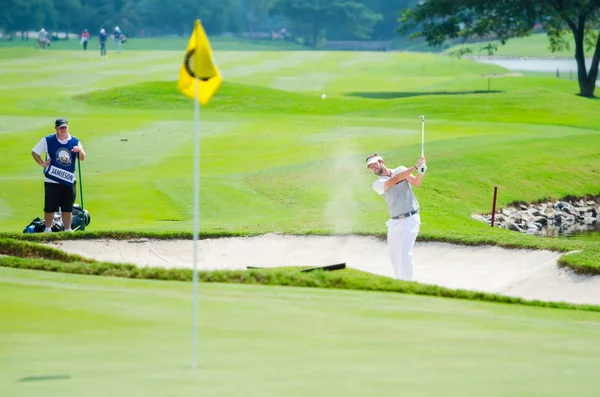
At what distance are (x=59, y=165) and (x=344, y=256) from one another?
4683 mm

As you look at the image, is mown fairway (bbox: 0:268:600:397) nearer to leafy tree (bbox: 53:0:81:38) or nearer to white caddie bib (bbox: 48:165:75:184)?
white caddie bib (bbox: 48:165:75:184)

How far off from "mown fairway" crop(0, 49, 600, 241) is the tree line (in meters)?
72.2

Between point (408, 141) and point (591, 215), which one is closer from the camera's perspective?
point (591, 215)

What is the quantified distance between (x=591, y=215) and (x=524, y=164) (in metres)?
2.45

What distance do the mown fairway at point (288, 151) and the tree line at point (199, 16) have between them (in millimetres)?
72205

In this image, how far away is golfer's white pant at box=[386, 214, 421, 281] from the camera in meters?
15.4

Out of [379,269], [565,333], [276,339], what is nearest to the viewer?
[276,339]

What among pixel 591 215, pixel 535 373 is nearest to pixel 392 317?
pixel 535 373

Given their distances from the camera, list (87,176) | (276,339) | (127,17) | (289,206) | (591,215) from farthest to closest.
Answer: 1. (127,17)
2. (591,215)
3. (87,176)
4. (289,206)
5. (276,339)

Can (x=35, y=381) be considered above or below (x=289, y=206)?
above

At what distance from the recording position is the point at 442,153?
3112 centimetres

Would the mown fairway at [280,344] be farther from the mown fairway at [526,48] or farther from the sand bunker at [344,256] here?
the mown fairway at [526,48]

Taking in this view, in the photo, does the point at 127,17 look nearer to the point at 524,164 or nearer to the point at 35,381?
the point at 524,164

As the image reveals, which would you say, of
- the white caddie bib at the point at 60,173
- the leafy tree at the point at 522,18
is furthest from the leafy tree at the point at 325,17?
the white caddie bib at the point at 60,173
